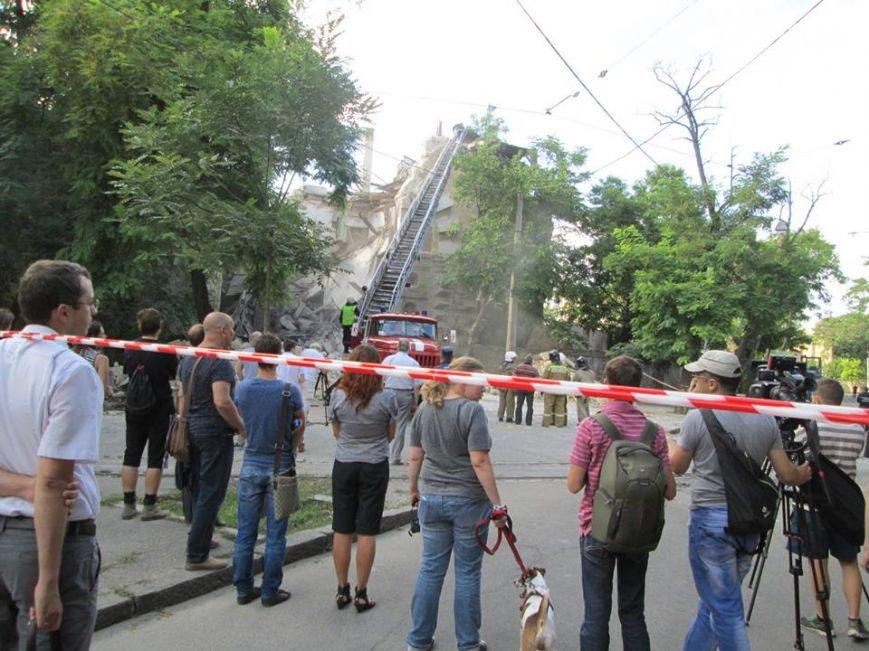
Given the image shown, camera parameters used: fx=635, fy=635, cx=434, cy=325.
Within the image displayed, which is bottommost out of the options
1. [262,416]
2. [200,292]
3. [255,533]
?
[255,533]

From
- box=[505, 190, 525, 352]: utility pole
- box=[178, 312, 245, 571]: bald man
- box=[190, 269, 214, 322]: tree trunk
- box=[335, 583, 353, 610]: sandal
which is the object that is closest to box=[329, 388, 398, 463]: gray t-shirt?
box=[178, 312, 245, 571]: bald man

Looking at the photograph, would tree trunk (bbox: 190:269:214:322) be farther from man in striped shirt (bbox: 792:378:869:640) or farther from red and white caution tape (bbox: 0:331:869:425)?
man in striped shirt (bbox: 792:378:869:640)

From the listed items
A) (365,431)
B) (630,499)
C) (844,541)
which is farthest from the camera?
(365,431)

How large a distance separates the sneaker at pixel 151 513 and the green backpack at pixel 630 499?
4.50 m

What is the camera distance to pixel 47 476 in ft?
7.03

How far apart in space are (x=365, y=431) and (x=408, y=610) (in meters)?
1.35

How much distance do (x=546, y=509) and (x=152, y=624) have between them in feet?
15.3

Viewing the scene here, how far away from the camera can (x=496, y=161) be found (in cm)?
2845

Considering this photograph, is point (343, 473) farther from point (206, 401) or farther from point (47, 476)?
point (47, 476)

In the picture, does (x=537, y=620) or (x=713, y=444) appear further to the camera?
(x=713, y=444)

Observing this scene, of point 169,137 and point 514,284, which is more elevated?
point 169,137

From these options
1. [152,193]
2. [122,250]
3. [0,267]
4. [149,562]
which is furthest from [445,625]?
[0,267]

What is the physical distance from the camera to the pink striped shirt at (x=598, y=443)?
3367mm

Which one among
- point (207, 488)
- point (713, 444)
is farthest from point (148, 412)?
point (713, 444)
